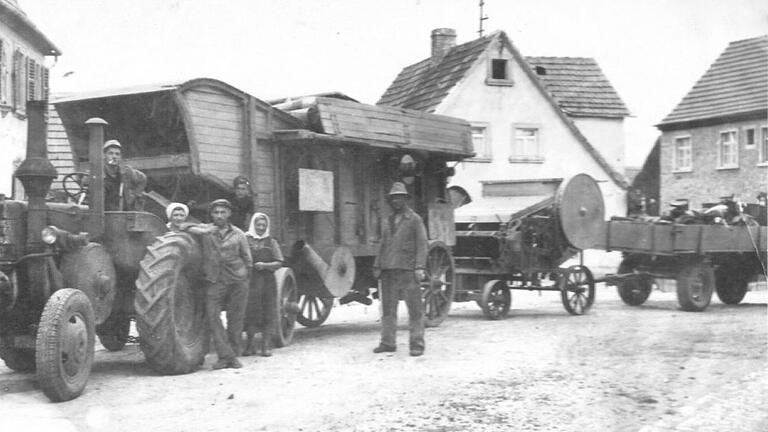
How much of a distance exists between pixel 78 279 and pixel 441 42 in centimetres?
2547

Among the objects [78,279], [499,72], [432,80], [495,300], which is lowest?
[495,300]

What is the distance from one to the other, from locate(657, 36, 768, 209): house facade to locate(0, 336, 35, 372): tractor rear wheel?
17.8 m

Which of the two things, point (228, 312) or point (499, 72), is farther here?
point (499, 72)

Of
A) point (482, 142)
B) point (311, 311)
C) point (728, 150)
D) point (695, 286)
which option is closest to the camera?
point (311, 311)

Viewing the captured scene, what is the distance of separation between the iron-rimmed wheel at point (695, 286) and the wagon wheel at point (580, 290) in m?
1.68

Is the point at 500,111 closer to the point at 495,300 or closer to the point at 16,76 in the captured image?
the point at 495,300

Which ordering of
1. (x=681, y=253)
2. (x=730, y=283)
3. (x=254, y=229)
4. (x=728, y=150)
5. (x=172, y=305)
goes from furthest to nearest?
(x=728, y=150)
(x=730, y=283)
(x=681, y=253)
(x=254, y=229)
(x=172, y=305)

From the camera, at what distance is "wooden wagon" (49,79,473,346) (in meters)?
11.2

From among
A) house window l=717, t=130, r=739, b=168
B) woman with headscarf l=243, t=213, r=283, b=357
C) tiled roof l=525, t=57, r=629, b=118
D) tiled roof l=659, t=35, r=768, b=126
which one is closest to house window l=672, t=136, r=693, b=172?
tiled roof l=659, t=35, r=768, b=126

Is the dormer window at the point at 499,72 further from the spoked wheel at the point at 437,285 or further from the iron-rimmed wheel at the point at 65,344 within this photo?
the iron-rimmed wheel at the point at 65,344

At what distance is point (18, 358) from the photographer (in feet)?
30.8

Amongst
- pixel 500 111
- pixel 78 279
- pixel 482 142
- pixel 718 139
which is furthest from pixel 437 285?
pixel 718 139

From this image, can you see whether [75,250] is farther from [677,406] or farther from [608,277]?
[608,277]

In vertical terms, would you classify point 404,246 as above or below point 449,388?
above
